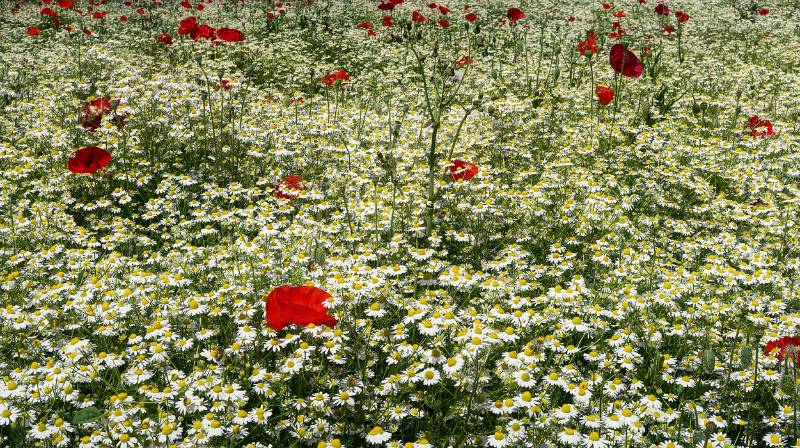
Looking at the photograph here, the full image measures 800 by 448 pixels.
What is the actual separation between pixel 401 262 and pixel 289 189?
3.58ft

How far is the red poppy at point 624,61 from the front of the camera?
5.27m

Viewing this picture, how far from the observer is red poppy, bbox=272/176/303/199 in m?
4.16

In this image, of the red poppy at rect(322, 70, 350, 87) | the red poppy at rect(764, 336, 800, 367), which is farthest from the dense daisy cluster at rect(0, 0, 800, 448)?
the red poppy at rect(322, 70, 350, 87)

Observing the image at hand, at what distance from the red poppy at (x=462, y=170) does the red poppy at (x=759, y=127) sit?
9.30 ft

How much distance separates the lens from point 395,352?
9.00ft

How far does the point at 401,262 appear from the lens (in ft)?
12.0

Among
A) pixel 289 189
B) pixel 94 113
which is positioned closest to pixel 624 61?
pixel 289 189

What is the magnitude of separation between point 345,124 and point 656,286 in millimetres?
3282

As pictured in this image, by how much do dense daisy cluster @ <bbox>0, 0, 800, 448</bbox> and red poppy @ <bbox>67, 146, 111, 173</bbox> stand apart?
16mm

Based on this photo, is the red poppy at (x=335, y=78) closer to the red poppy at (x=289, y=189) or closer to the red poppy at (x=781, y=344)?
the red poppy at (x=289, y=189)

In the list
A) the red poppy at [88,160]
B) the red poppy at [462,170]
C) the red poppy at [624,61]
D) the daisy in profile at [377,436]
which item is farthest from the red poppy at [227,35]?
the daisy in profile at [377,436]

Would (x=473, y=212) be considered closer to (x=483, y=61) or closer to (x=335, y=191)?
(x=335, y=191)

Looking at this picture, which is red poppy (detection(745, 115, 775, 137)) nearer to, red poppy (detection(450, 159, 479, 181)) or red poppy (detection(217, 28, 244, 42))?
red poppy (detection(450, 159, 479, 181))

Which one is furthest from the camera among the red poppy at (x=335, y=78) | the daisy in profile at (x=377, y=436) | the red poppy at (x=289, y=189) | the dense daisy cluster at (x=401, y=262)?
the red poppy at (x=335, y=78)
